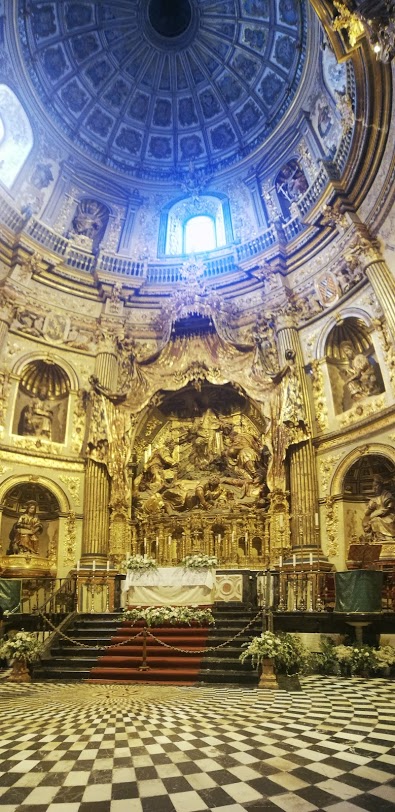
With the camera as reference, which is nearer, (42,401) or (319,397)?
(319,397)

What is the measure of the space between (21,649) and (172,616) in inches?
140

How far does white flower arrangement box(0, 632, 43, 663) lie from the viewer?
10.2m

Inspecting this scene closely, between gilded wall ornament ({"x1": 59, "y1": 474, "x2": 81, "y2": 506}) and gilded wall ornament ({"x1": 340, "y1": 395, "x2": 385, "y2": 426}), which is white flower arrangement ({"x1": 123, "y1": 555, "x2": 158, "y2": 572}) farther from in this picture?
gilded wall ornament ({"x1": 340, "y1": 395, "x2": 385, "y2": 426})

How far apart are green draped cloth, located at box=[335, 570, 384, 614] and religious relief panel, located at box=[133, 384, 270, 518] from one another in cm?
728

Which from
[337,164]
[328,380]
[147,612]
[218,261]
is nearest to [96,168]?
[218,261]

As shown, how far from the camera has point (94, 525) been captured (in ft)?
59.8

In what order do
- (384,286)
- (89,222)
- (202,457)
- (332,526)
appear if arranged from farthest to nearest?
(89,222) < (202,457) < (332,526) < (384,286)

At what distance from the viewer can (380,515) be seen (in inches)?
612

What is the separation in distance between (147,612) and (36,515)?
7.75m

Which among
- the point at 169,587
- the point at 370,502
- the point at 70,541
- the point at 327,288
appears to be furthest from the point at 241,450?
the point at 169,587

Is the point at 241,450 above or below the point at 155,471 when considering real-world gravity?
above

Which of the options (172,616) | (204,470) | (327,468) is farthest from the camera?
(204,470)

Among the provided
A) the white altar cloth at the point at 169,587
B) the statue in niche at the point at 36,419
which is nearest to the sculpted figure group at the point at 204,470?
the statue in niche at the point at 36,419

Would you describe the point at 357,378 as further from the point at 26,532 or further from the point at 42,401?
the point at 26,532
